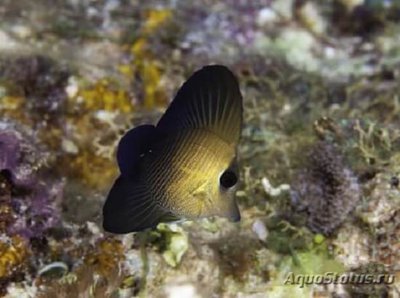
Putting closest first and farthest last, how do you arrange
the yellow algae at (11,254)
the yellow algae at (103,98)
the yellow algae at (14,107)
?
the yellow algae at (11,254) → the yellow algae at (14,107) → the yellow algae at (103,98)

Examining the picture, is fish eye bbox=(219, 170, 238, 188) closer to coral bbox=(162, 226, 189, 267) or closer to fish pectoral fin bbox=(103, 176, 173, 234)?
fish pectoral fin bbox=(103, 176, 173, 234)

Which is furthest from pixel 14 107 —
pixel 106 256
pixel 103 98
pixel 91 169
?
pixel 106 256

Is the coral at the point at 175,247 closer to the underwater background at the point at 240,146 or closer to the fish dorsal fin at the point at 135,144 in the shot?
the underwater background at the point at 240,146

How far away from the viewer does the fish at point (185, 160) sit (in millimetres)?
2070

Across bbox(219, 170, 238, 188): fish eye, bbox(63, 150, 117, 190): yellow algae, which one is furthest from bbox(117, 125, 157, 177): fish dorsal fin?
bbox(63, 150, 117, 190): yellow algae

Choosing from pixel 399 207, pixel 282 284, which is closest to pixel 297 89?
pixel 399 207

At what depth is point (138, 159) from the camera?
2.19 metres

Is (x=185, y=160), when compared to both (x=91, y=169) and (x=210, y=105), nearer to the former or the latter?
(x=210, y=105)

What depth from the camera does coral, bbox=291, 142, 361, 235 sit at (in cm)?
308

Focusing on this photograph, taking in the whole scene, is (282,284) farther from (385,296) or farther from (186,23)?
(186,23)

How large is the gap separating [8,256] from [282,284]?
1.50m

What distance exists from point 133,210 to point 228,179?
0.42 m

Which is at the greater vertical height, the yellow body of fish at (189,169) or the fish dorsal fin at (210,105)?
the fish dorsal fin at (210,105)

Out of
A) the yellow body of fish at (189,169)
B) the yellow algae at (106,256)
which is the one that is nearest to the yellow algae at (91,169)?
the yellow algae at (106,256)
